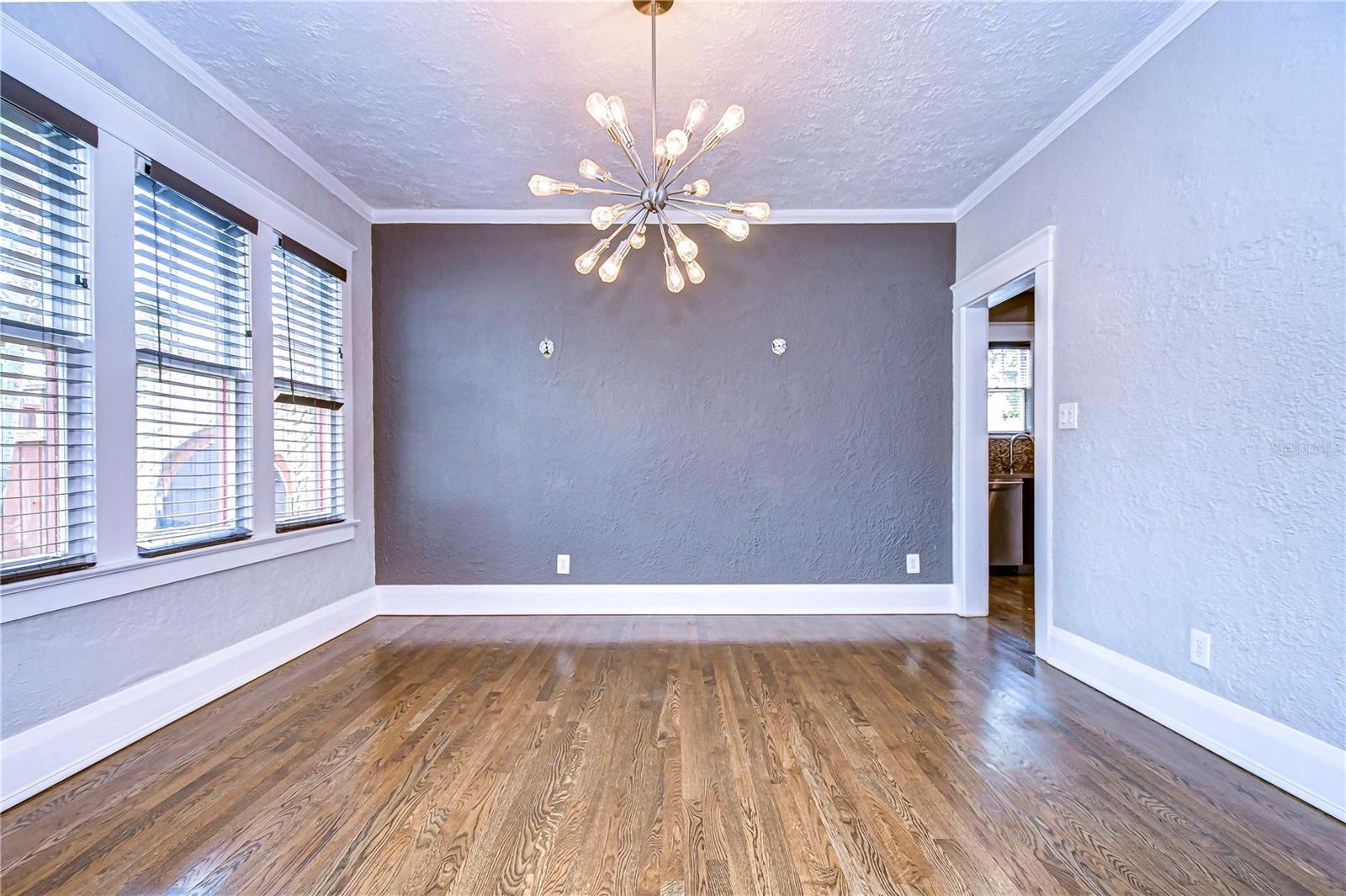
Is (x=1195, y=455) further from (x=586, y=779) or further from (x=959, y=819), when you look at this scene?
(x=586, y=779)

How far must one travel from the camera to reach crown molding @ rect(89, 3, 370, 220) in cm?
207

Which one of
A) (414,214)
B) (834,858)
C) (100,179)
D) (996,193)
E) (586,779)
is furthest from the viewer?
(414,214)

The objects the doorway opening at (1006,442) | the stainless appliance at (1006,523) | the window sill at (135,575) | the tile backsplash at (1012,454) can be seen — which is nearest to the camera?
the window sill at (135,575)

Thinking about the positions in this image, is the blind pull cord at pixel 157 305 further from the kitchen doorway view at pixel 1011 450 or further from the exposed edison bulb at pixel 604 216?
the kitchen doorway view at pixel 1011 450

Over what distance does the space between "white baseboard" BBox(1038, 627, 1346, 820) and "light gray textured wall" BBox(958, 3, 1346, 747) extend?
0.05m

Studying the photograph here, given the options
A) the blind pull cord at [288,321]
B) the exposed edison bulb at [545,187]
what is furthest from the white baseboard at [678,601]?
the exposed edison bulb at [545,187]

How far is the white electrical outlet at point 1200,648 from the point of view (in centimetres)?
203

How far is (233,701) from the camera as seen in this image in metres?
2.42

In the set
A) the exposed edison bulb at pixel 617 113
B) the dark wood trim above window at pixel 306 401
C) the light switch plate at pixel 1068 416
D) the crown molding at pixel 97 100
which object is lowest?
the light switch plate at pixel 1068 416

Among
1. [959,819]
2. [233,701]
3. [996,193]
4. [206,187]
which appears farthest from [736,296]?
[233,701]

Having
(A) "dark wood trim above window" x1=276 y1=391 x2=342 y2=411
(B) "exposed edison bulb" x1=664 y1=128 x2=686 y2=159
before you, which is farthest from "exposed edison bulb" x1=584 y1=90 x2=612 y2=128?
(A) "dark wood trim above window" x1=276 y1=391 x2=342 y2=411

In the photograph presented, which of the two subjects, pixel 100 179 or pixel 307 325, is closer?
pixel 100 179

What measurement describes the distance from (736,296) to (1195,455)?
100 inches

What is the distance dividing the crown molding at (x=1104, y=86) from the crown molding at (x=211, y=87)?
3884 mm
